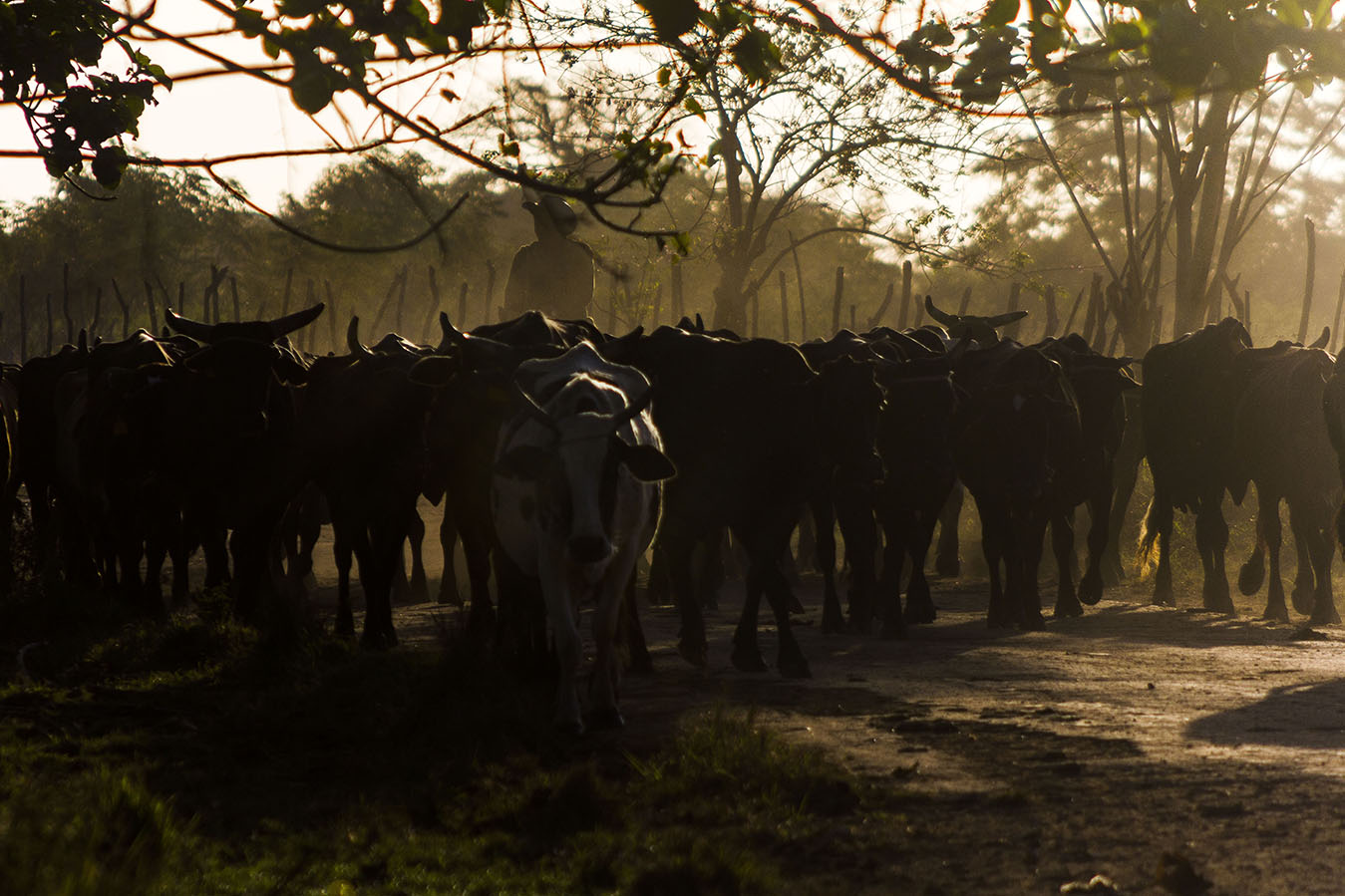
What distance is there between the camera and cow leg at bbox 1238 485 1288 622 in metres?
13.1

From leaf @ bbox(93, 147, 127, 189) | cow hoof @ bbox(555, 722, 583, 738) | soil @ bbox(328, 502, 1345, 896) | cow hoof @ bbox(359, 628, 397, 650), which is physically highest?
leaf @ bbox(93, 147, 127, 189)

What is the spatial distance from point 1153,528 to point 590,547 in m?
9.96

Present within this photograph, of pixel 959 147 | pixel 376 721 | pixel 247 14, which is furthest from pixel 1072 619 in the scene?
pixel 959 147

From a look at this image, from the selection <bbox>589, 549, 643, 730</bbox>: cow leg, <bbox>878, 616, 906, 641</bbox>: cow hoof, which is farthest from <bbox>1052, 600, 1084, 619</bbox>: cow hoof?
<bbox>589, 549, 643, 730</bbox>: cow leg

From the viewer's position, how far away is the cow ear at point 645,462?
707cm

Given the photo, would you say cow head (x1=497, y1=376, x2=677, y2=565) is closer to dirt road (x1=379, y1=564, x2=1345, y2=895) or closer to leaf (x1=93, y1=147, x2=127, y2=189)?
dirt road (x1=379, y1=564, x2=1345, y2=895)

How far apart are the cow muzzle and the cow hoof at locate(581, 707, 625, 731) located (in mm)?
974

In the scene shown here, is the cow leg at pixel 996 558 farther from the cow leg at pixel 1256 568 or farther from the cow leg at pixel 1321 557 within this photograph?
the cow leg at pixel 1256 568

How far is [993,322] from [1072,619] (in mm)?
3986

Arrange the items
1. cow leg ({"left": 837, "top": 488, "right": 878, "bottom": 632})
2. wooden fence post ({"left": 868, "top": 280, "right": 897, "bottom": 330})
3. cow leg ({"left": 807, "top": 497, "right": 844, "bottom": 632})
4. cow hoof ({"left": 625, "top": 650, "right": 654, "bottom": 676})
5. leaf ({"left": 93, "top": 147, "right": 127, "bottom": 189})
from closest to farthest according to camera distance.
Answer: leaf ({"left": 93, "top": 147, "right": 127, "bottom": 189}) → cow hoof ({"left": 625, "top": 650, "right": 654, "bottom": 676}) → cow leg ({"left": 837, "top": 488, "right": 878, "bottom": 632}) → cow leg ({"left": 807, "top": 497, "right": 844, "bottom": 632}) → wooden fence post ({"left": 868, "top": 280, "right": 897, "bottom": 330})

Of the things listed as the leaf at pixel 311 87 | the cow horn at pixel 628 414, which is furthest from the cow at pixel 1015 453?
the leaf at pixel 311 87

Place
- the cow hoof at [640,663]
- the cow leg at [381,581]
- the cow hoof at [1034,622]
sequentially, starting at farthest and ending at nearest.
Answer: the cow hoof at [1034,622], the cow leg at [381,581], the cow hoof at [640,663]

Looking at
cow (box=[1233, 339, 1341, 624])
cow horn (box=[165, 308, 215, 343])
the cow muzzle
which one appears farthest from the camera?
cow (box=[1233, 339, 1341, 624])

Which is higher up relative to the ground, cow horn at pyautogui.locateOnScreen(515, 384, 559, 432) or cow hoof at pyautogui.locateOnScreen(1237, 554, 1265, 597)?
cow horn at pyautogui.locateOnScreen(515, 384, 559, 432)
